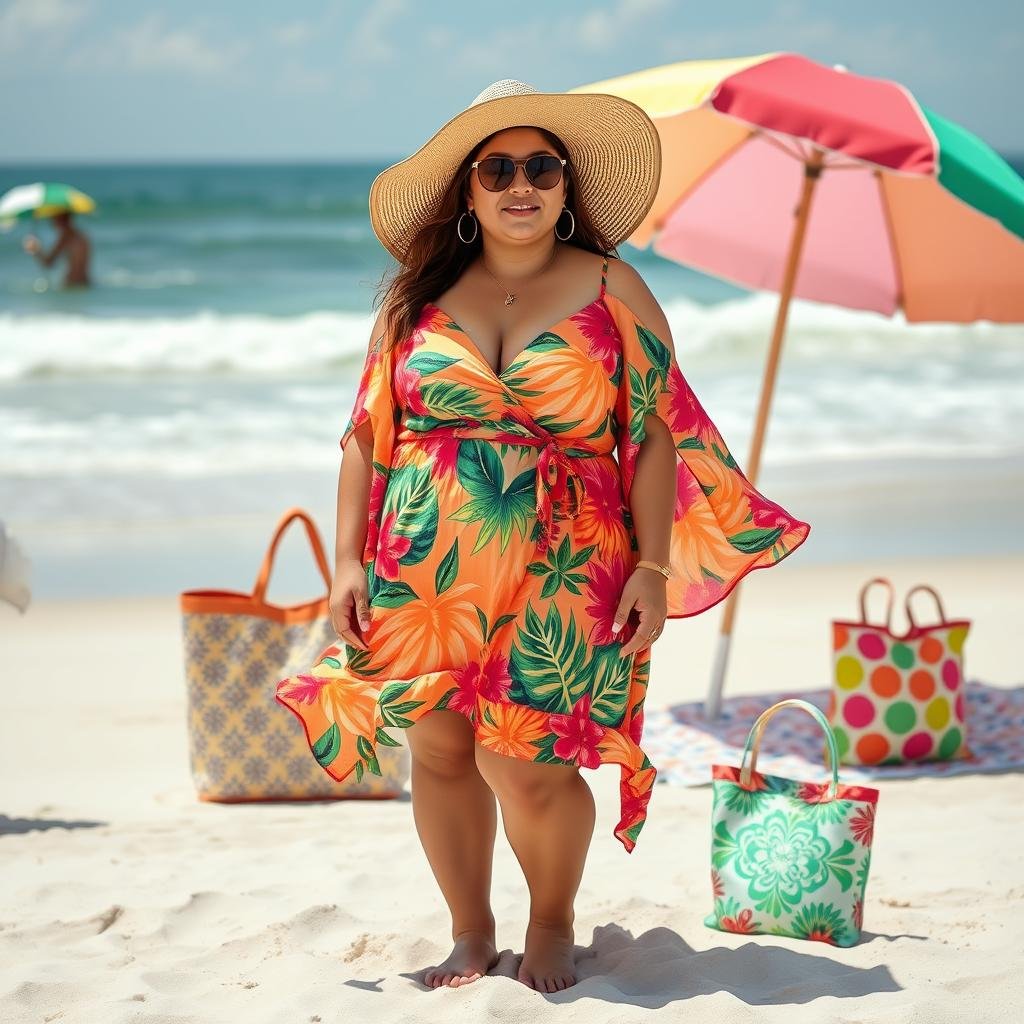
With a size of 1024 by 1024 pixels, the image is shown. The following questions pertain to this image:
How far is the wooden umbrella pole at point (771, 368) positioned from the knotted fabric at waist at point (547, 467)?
7.94ft

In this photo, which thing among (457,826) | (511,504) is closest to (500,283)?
(511,504)

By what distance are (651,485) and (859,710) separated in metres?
2.28

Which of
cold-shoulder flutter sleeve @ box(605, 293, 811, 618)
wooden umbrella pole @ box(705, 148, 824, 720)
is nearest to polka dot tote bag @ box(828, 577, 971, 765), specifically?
wooden umbrella pole @ box(705, 148, 824, 720)

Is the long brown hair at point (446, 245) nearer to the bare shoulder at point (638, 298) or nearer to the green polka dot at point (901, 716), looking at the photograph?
the bare shoulder at point (638, 298)

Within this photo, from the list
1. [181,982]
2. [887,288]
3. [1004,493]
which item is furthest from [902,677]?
[1004,493]

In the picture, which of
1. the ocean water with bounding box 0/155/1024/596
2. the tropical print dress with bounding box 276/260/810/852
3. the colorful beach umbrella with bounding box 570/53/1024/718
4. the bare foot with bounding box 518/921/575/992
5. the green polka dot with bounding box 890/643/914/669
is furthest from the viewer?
the ocean water with bounding box 0/155/1024/596

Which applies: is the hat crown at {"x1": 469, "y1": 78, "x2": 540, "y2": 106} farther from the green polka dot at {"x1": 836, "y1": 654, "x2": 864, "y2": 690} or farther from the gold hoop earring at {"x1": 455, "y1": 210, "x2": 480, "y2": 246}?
the green polka dot at {"x1": 836, "y1": 654, "x2": 864, "y2": 690}

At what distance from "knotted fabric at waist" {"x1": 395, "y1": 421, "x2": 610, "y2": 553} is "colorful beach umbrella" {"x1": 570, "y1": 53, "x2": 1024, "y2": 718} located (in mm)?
1916

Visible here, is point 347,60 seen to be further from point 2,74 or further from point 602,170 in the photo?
point 602,170

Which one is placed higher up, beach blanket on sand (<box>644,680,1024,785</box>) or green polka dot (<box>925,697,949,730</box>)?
green polka dot (<box>925,697,949,730</box>)

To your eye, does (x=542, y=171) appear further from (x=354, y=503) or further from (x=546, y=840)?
(x=546, y=840)

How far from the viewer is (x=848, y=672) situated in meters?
4.97

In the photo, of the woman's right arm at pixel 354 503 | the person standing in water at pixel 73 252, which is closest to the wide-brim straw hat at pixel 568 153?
the woman's right arm at pixel 354 503

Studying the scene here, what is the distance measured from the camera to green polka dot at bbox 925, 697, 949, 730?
4996 mm
